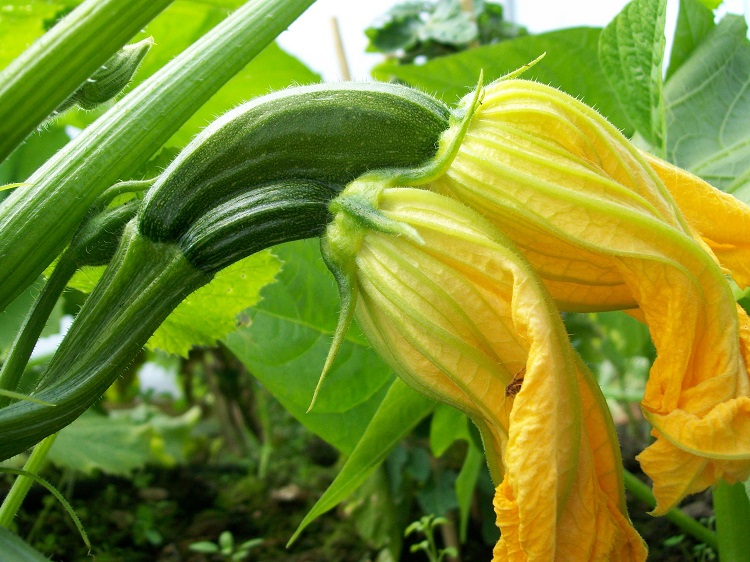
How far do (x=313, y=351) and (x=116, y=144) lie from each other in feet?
2.08

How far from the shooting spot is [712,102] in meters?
1.33

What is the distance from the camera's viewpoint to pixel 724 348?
1.99ft

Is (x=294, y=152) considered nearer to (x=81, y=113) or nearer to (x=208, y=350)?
(x=81, y=113)

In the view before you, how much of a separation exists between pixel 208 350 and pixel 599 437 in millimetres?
2158

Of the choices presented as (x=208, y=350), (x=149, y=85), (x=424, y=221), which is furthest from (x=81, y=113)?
(x=208, y=350)

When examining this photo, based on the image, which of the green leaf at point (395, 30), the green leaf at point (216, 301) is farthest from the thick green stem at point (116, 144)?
the green leaf at point (395, 30)

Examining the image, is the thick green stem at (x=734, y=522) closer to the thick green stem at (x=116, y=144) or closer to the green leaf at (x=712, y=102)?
the green leaf at (x=712, y=102)

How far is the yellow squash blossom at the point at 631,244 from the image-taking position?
60cm

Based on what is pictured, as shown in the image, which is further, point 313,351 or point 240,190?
point 313,351

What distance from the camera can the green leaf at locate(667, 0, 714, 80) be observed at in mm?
1376

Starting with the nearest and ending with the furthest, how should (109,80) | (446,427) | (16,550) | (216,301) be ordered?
(16,550) → (109,80) → (216,301) → (446,427)

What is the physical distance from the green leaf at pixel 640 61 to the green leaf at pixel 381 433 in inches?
19.2

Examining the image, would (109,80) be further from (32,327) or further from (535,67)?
(535,67)

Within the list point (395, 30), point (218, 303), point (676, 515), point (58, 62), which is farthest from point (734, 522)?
point (395, 30)
